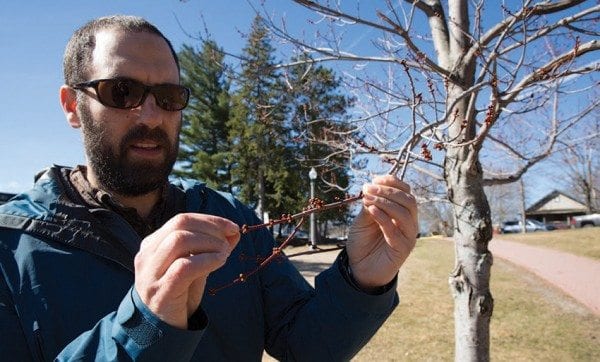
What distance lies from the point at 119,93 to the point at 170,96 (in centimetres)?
20

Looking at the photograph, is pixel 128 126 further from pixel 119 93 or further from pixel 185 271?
pixel 185 271

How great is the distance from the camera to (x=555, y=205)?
72.6m

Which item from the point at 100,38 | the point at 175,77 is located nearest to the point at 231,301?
the point at 175,77

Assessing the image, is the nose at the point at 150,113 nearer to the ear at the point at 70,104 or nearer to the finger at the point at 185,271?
the ear at the point at 70,104

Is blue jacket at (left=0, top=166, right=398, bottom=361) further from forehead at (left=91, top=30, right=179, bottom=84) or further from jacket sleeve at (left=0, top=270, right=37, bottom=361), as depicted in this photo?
forehead at (left=91, top=30, right=179, bottom=84)

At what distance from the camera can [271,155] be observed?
31453mm

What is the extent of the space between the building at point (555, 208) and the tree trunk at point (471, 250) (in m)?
74.4

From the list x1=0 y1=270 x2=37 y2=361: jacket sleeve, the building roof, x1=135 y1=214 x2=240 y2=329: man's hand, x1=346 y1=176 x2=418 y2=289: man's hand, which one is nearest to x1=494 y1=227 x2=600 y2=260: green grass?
x1=346 y1=176 x2=418 y2=289: man's hand

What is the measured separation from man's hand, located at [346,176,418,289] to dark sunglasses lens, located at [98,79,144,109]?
987 mm

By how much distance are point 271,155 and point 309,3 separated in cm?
2795

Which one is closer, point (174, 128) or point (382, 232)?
point (382, 232)

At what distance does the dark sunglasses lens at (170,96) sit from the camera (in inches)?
72.1

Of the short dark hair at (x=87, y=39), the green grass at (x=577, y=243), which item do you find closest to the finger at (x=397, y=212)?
the short dark hair at (x=87, y=39)

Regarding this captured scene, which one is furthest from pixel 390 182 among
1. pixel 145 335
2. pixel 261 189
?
pixel 261 189
